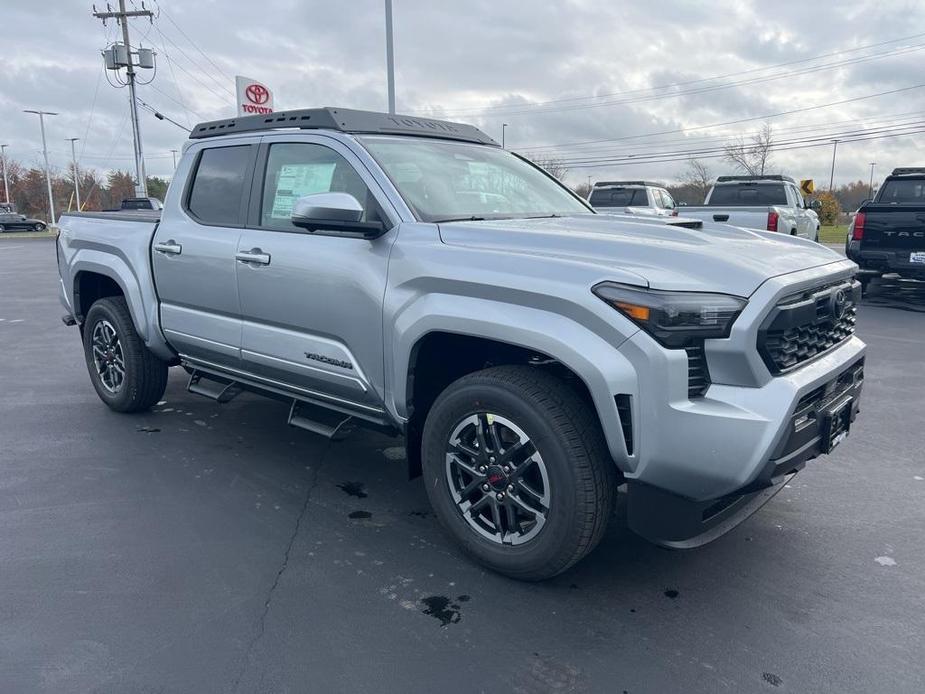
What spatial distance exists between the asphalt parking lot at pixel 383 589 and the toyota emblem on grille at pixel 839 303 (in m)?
1.12

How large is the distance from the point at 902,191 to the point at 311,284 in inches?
464

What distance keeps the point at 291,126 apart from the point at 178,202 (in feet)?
3.79

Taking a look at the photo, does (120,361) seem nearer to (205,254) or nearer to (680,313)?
(205,254)

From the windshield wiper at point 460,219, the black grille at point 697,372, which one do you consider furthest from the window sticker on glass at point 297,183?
the black grille at point 697,372

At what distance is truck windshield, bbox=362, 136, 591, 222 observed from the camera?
3627mm

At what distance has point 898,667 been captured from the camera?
2580 mm

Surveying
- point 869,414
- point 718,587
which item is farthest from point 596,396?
point 869,414

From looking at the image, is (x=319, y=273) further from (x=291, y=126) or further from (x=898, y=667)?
(x=898, y=667)

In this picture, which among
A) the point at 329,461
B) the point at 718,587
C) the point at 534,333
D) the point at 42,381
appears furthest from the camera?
the point at 42,381

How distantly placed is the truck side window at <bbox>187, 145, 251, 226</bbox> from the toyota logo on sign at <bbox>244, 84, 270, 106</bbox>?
12917 mm

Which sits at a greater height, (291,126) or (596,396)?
(291,126)

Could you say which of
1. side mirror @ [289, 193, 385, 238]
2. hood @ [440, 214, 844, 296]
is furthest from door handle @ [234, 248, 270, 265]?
hood @ [440, 214, 844, 296]

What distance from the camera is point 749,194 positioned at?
1523 cm

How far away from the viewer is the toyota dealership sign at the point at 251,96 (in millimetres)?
16250
